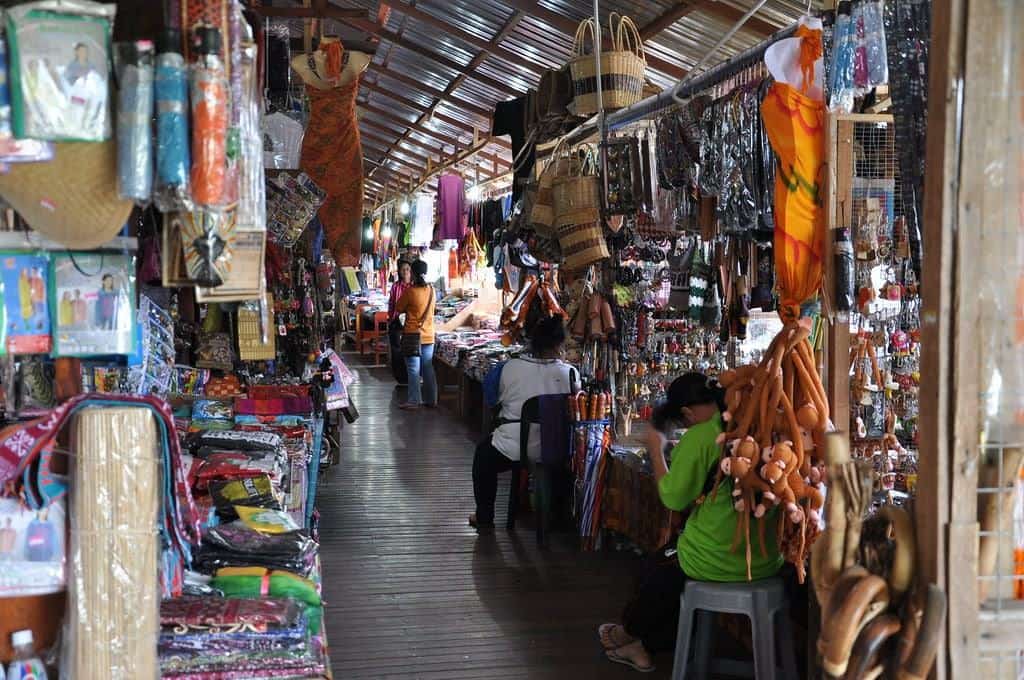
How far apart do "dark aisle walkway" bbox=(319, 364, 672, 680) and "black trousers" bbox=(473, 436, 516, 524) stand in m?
0.14

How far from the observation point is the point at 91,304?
2.11 m

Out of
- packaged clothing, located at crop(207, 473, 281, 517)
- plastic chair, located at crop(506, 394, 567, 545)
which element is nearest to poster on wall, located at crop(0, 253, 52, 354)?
packaged clothing, located at crop(207, 473, 281, 517)

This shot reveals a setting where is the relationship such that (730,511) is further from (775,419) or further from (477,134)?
(477,134)

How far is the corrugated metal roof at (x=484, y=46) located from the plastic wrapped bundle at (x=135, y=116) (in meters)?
4.64

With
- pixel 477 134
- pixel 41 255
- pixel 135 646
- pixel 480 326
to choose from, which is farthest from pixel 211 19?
pixel 480 326

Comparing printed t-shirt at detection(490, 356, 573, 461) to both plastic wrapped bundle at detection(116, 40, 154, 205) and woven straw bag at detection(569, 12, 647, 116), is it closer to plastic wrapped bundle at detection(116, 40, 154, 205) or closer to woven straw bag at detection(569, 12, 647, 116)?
woven straw bag at detection(569, 12, 647, 116)

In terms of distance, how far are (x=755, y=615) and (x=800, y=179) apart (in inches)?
54.8

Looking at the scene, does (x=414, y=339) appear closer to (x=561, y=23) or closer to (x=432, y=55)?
(x=432, y=55)

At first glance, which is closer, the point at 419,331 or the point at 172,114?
the point at 172,114

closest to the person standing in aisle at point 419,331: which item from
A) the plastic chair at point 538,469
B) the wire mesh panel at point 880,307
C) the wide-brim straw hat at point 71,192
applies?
the plastic chair at point 538,469

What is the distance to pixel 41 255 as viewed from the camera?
2061mm

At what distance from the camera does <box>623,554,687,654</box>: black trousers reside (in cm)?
384

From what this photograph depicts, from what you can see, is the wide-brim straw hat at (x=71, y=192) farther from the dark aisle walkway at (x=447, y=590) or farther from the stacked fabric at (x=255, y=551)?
the dark aisle walkway at (x=447, y=590)

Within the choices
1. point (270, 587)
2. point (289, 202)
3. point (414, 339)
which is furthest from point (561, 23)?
point (270, 587)
